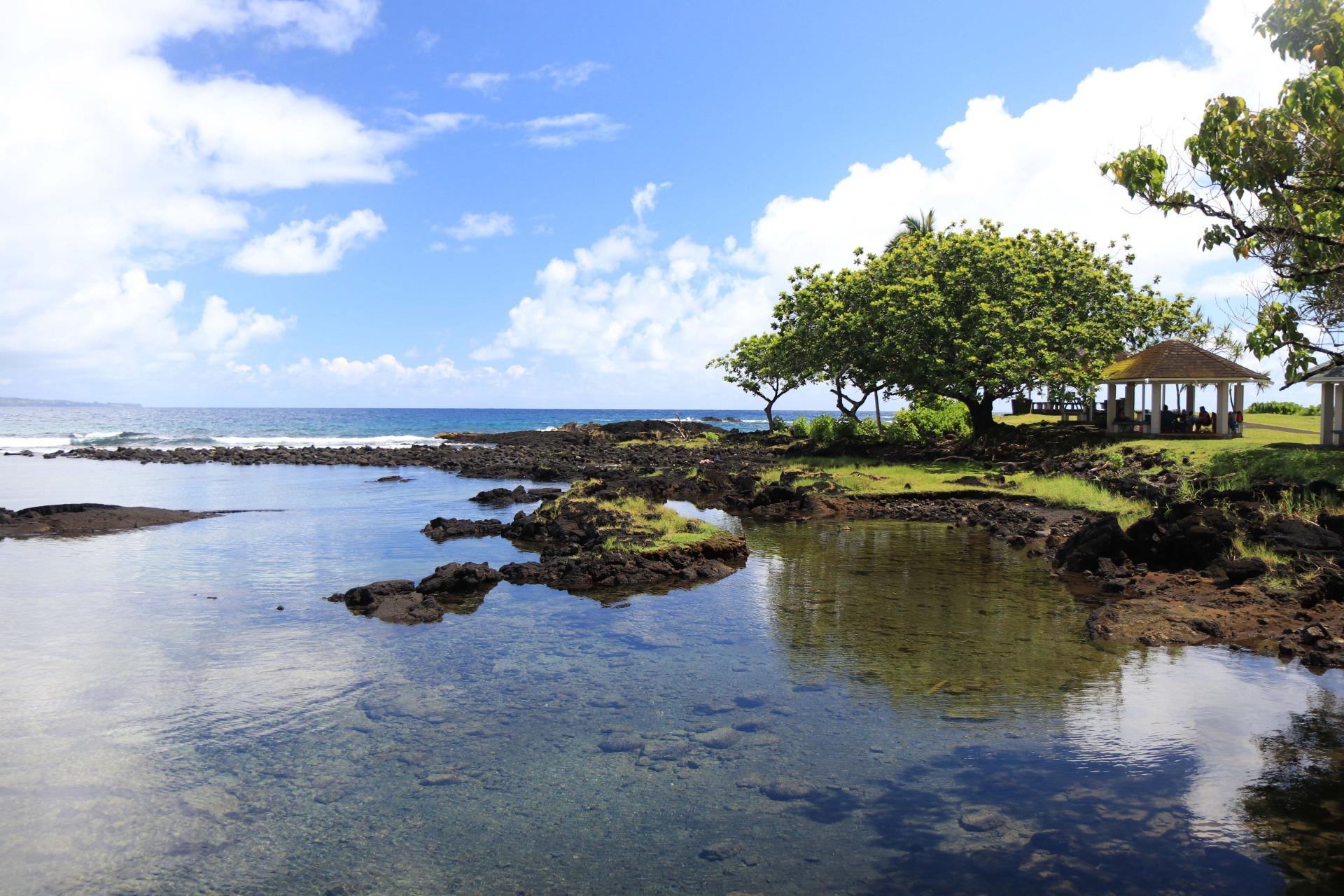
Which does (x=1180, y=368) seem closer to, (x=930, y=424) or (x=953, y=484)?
(x=930, y=424)

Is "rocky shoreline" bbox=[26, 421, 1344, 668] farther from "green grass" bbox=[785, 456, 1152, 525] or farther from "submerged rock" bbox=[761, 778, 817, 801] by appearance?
"submerged rock" bbox=[761, 778, 817, 801]

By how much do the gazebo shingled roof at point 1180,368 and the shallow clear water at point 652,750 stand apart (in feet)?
82.4

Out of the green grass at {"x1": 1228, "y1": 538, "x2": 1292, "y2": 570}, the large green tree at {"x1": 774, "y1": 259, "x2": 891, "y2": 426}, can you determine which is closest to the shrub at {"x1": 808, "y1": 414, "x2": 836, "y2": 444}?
Result: the large green tree at {"x1": 774, "y1": 259, "x2": 891, "y2": 426}

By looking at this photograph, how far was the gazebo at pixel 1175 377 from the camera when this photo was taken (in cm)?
3347

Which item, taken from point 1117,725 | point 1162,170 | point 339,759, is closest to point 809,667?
point 1117,725

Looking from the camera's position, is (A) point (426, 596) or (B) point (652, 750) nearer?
(B) point (652, 750)

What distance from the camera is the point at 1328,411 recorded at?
96.1 ft

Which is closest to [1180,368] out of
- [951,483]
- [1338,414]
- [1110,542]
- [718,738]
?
[1338,414]

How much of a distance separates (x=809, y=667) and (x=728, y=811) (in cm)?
380

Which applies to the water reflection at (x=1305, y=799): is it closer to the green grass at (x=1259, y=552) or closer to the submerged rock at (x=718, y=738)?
the submerged rock at (x=718, y=738)

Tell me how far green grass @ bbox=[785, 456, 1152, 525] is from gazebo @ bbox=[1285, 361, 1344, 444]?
1045 cm

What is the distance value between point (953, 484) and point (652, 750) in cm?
2228

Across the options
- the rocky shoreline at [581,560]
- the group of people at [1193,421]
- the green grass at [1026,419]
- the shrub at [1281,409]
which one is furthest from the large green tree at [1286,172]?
the shrub at [1281,409]

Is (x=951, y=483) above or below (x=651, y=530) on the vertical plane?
above
